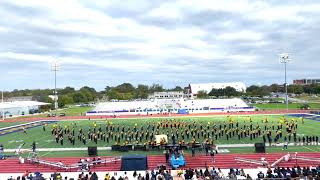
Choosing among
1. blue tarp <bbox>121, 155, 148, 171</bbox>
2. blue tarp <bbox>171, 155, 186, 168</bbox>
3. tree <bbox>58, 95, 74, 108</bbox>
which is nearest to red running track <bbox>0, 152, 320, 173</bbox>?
blue tarp <bbox>171, 155, 186, 168</bbox>

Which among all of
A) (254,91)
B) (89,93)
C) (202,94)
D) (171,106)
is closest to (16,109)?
(171,106)

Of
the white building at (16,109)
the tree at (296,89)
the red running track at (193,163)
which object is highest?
the tree at (296,89)

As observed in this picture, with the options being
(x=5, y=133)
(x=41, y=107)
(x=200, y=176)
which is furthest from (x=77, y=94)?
(x=200, y=176)

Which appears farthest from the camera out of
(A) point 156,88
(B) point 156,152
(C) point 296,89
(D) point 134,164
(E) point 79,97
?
(A) point 156,88

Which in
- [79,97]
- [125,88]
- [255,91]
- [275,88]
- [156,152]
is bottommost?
[156,152]

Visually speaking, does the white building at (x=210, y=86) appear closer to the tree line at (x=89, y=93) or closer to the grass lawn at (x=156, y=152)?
the tree line at (x=89, y=93)

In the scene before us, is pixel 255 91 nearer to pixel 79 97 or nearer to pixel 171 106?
pixel 79 97

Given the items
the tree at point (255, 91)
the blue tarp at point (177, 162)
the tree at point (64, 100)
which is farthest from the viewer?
the tree at point (255, 91)

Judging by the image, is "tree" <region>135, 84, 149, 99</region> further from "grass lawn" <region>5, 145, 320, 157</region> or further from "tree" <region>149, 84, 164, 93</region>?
"grass lawn" <region>5, 145, 320, 157</region>

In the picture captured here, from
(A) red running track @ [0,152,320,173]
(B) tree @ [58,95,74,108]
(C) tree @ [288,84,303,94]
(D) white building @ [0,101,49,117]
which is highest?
(C) tree @ [288,84,303,94]

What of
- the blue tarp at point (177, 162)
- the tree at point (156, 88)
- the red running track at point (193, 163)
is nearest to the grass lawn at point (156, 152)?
the red running track at point (193, 163)

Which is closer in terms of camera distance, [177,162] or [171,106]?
[177,162]

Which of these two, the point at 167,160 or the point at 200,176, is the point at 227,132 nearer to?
the point at 167,160

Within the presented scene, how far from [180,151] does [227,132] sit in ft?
31.7
